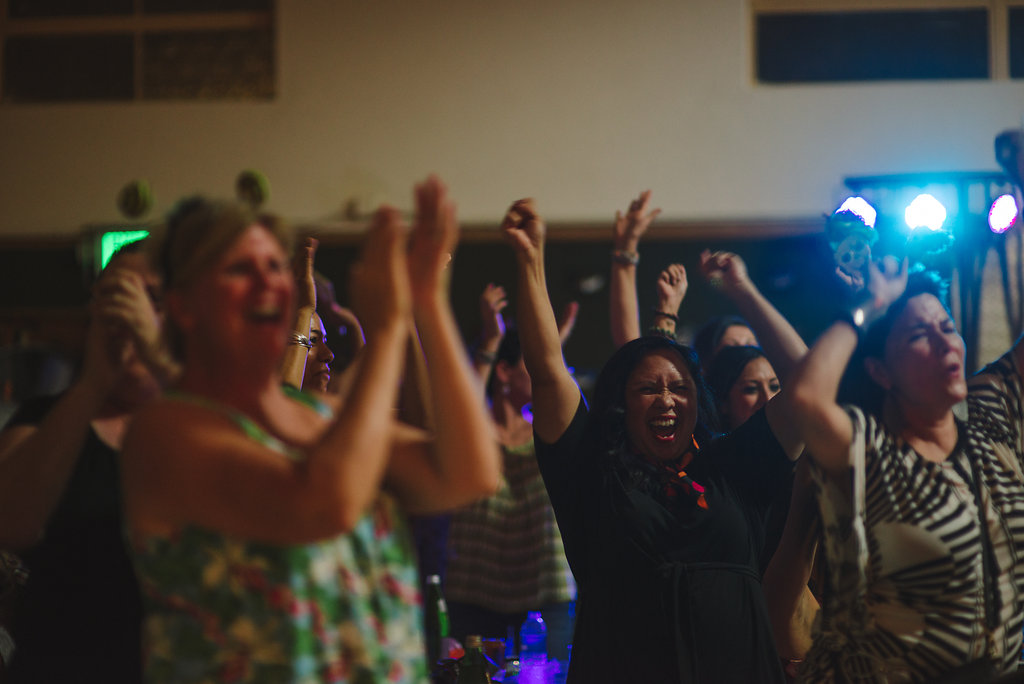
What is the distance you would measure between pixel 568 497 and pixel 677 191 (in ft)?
14.5

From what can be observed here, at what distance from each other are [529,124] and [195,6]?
2409 millimetres

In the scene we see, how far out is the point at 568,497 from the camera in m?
1.99

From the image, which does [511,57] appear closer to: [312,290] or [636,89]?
[636,89]

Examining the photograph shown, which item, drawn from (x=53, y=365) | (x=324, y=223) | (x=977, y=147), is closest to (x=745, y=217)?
(x=977, y=147)

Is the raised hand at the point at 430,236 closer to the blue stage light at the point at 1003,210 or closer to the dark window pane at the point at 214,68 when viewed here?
the blue stage light at the point at 1003,210

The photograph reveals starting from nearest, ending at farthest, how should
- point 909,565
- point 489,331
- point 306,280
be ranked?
point 909,565, point 306,280, point 489,331

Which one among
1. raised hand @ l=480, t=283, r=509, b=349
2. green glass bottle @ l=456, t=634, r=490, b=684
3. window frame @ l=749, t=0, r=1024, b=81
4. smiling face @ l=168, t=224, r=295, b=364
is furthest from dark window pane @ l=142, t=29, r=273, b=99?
smiling face @ l=168, t=224, r=295, b=364

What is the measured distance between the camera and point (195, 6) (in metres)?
6.50

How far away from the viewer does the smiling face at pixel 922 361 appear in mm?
1660

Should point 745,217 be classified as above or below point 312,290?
above

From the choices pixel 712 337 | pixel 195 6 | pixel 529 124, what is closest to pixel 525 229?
pixel 712 337

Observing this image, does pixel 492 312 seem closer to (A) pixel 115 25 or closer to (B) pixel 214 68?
(B) pixel 214 68

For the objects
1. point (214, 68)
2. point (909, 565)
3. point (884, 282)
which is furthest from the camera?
point (214, 68)

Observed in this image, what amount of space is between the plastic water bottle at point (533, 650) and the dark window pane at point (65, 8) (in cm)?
528
